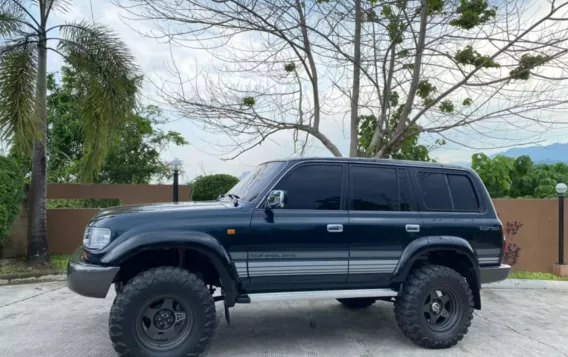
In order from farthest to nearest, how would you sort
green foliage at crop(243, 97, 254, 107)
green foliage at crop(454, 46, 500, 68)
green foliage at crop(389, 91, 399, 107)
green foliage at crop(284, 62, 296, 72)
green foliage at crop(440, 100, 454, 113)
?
1. green foliage at crop(389, 91, 399, 107)
2. green foliage at crop(284, 62, 296, 72)
3. green foliage at crop(243, 97, 254, 107)
4. green foliage at crop(440, 100, 454, 113)
5. green foliage at crop(454, 46, 500, 68)

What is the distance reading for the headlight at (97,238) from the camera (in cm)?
428

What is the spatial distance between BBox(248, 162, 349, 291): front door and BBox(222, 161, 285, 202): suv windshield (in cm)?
18

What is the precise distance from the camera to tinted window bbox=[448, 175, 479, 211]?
5.46 m

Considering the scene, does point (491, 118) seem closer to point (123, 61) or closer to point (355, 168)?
point (355, 168)

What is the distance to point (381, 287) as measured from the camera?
16.5 ft

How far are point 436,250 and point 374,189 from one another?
3.15 feet

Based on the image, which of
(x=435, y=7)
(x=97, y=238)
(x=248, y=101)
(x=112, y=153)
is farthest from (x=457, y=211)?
(x=112, y=153)

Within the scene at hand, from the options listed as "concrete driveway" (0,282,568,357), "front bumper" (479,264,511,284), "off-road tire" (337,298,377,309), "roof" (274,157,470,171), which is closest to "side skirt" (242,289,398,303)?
"concrete driveway" (0,282,568,357)

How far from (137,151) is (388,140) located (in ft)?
42.9

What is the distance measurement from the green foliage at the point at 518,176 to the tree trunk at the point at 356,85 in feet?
15.6

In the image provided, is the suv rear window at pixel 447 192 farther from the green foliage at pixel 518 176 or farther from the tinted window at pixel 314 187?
the green foliage at pixel 518 176

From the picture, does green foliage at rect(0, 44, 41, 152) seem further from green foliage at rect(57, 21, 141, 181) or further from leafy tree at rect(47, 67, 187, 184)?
leafy tree at rect(47, 67, 187, 184)

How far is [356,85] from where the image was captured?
397 inches

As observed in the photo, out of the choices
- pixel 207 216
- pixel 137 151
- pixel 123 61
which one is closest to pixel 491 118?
pixel 207 216
